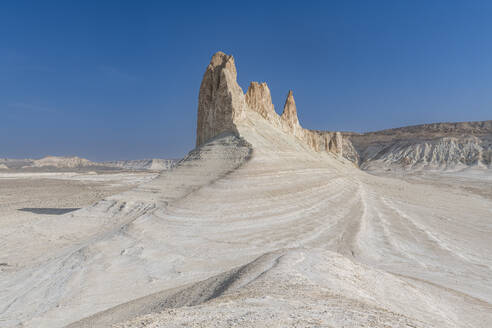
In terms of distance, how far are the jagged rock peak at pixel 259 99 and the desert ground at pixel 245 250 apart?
5.03m

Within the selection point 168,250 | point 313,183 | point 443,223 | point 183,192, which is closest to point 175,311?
point 168,250

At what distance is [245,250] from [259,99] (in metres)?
16.0

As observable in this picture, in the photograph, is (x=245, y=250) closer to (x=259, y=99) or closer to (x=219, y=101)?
(x=219, y=101)

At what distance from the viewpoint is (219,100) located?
51.8 feet

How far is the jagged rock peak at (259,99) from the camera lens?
21547 millimetres

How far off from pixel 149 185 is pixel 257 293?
430 inches

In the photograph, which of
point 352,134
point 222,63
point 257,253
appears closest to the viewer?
point 257,253

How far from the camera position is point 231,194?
10805 millimetres

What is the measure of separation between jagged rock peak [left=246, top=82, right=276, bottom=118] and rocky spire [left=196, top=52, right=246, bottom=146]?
4901mm

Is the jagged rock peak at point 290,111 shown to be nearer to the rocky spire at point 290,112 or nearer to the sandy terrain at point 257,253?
the rocky spire at point 290,112

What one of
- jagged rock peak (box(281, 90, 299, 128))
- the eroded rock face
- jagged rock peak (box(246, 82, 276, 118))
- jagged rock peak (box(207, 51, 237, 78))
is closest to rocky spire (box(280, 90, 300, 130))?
jagged rock peak (box(281, 90, 299, 128))

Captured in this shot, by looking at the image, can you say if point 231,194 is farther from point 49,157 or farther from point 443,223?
point 49,157

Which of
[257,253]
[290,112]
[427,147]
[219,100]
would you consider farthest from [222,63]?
[427,147]

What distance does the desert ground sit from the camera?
12.1 feet
